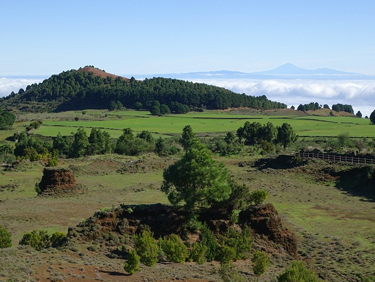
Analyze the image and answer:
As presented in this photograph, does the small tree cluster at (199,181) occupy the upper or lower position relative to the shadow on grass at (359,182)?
upper

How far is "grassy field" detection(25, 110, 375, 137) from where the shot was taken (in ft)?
420

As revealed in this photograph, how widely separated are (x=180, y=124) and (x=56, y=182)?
94281 millimetres

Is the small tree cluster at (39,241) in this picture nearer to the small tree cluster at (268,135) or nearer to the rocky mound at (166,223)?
the rocky mound at (166,223)

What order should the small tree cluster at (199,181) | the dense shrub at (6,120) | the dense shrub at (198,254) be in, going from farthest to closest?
the dense shrub at (6,120)
the small tree cluster at (199,181)
the dense shrub at (198,254)

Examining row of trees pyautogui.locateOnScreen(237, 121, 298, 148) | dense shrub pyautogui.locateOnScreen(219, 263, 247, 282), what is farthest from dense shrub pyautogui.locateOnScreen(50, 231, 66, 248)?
row of trees pyautogui.locateOnScreen(237, 121, 298, 148)

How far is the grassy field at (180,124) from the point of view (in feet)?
420

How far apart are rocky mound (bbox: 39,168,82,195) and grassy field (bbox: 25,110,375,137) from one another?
63873 mm

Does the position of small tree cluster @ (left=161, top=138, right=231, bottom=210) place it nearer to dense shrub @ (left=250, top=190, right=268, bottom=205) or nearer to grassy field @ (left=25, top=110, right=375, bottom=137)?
dense shrub @ (left=250, top=190, right=268, bottom=205)

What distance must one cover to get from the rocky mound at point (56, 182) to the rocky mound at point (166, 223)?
22.8 m

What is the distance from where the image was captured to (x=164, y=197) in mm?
→ 55031

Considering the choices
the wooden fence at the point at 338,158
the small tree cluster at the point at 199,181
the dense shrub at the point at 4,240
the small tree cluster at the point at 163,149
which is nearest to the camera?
the dense shrub at the point at 4,240

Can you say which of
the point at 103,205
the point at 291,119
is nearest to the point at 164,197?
the point at 103,205

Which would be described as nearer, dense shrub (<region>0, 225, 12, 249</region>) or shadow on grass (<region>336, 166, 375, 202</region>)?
dense shrub (<region>0, 225, 12, 249</region>)

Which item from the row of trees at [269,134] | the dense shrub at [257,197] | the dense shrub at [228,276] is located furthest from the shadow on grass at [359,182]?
the row of trees at [269,134]
